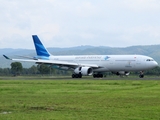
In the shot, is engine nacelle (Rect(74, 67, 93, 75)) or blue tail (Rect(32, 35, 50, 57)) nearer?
engine nacelle (Rect(74, 67, 93, 75))

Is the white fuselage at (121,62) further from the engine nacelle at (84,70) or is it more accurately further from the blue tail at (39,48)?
the blue tail at (39,48)

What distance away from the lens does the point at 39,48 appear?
84.8 metres

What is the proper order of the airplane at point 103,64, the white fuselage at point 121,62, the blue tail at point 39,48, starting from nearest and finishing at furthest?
the white fuselage at point 121,62 < the airplane at point 103,64 < the blue tail at point 39,48

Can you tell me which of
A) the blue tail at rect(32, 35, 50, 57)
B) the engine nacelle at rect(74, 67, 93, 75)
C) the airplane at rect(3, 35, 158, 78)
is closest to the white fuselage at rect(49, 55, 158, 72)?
the airplane at rect(3, 35, 158, 78)

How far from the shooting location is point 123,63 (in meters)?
68.3

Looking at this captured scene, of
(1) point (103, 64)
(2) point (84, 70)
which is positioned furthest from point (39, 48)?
(2) point (84, 70)

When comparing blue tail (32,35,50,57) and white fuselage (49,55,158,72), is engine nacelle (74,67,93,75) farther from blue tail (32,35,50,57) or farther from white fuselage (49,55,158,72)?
blue tail (32,35,50,57)

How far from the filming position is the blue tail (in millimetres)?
84125

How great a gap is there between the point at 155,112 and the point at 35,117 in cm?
521

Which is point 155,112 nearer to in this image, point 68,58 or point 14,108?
point 14,108

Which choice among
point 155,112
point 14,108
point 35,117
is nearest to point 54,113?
point 35,117

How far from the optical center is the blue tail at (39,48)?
8412cm

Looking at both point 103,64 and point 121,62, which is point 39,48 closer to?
point 103,64

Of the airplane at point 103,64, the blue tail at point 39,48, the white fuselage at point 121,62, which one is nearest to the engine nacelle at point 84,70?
the airplane at point 103,64
